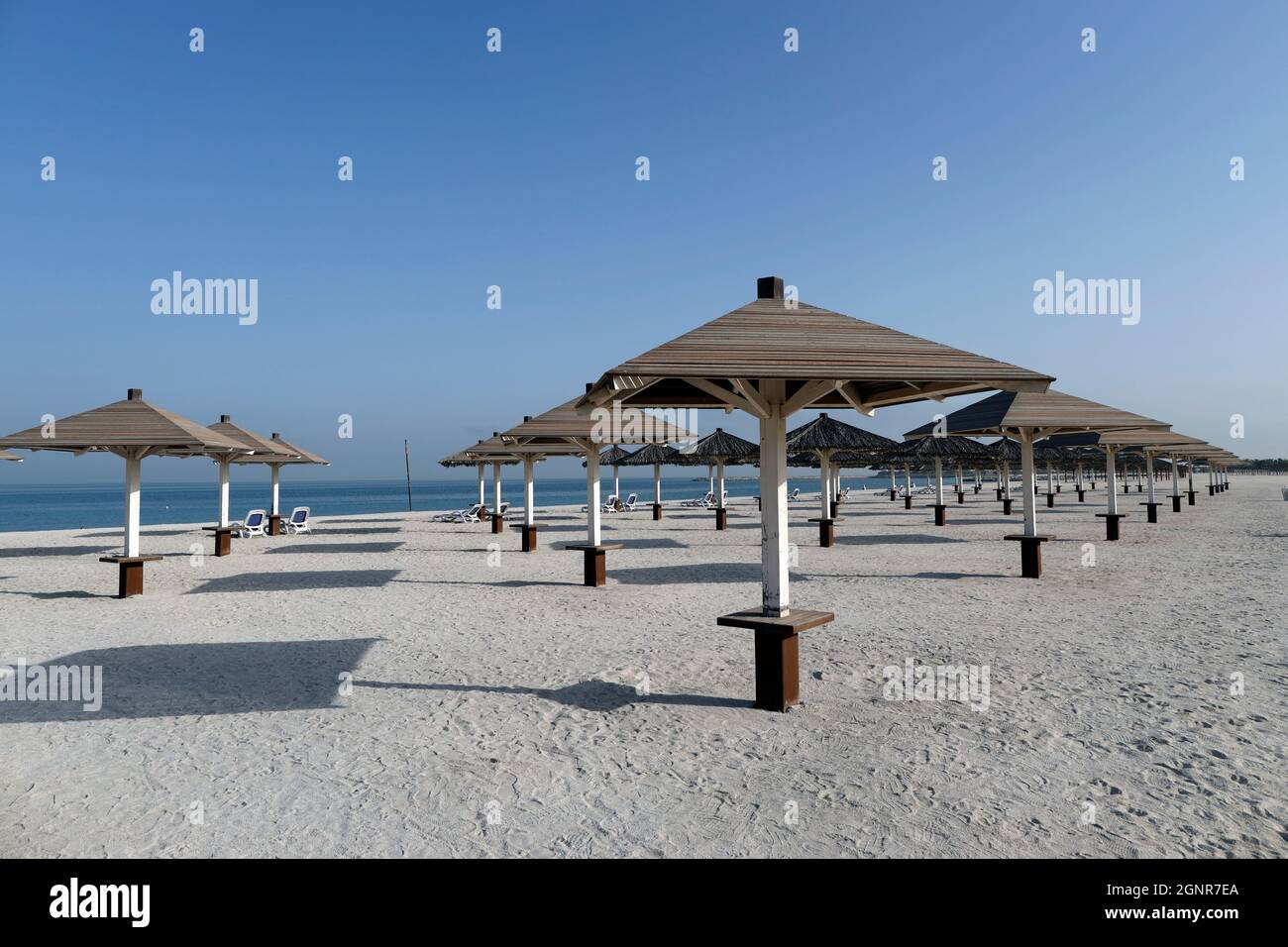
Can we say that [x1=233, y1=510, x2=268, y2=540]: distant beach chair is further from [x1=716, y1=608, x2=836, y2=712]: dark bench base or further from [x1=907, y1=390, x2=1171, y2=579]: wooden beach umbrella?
[x1=716, y1=608, x2=836, y2=712]: dark bench base

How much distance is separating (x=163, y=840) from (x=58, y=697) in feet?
9.71

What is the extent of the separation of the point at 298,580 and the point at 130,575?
2.09m

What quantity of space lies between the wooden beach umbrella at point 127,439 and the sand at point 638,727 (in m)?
0.71

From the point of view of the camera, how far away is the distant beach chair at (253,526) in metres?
19.0

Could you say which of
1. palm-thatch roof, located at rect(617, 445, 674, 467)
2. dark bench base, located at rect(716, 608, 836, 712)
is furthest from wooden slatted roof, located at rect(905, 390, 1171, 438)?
palm-thatch roof, located at rect(617, 445, 674, 467)

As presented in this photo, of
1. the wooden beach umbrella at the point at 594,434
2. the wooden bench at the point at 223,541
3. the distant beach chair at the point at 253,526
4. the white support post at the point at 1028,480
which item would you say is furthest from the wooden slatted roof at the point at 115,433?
the white support post at the point at 1028,480

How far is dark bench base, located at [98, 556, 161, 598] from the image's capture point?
9.44 meters

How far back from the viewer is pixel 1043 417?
10641 millimetres

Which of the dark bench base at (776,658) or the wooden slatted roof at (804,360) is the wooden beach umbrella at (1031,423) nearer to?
the wooden slatted roof at (804,360)

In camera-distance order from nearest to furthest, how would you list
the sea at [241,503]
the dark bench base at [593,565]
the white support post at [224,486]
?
the dark bench base at [593,565] → the white support post at [224,486] → the sea at [241,503]

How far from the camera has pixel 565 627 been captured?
7.46 m

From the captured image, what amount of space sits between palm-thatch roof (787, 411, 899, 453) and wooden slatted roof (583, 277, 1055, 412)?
36.7ft

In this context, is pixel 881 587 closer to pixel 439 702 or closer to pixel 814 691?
pixel 814 691
